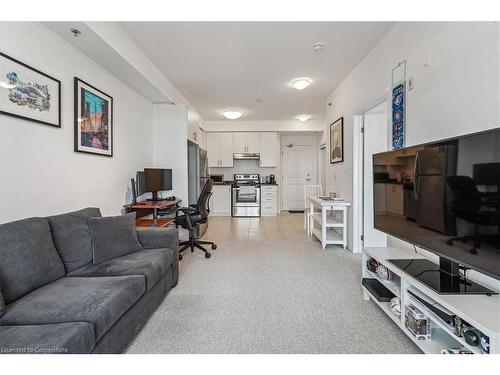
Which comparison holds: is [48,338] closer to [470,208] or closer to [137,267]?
[137,267]

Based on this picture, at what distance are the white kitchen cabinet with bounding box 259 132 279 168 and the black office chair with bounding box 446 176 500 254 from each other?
18.7 ft

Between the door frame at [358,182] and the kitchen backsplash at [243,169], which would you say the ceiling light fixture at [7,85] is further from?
the kitchen backsplash at [243,169]

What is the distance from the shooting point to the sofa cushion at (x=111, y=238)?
205 centimetres

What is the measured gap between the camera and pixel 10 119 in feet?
5.87

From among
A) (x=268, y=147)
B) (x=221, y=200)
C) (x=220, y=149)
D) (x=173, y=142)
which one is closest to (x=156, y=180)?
(x=173, y=142)

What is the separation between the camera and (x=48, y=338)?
3.47ft

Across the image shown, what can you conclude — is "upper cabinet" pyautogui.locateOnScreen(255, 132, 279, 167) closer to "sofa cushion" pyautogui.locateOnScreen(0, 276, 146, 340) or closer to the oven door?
the oven door

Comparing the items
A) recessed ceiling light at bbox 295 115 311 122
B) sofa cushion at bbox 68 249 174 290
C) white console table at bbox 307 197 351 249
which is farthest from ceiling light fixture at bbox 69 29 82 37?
recessed ceiling light at bbox 295 115 311 122

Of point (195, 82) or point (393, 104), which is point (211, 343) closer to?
point (393, 104)

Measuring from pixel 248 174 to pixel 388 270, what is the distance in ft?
18.7

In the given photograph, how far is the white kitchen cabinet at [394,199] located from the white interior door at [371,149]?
141 centimetres

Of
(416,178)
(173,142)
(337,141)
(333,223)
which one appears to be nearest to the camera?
(416,178)

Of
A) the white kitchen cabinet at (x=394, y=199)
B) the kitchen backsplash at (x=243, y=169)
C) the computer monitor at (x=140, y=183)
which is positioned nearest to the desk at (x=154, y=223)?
the computer monitor at (x=140, y=183)

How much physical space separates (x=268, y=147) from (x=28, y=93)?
18.3ft
